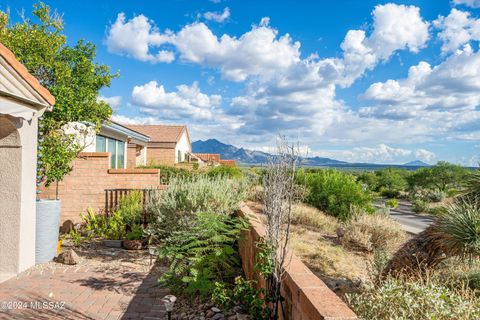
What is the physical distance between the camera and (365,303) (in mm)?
3145

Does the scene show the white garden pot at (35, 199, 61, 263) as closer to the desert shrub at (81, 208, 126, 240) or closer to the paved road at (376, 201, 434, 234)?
the desert shrub at (81, 208, 126, 240)

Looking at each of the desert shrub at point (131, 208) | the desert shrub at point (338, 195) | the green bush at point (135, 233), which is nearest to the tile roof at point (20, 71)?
the green bush at point (135, 233)

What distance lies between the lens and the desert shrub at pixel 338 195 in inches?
480

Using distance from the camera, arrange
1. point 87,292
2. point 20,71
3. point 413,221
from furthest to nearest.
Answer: point 413,221 < point 20,71 < point 87,292

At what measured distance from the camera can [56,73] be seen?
8.16 meters

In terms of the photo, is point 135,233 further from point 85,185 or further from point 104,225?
point 85,185

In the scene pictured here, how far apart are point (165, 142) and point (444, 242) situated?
2545 cm

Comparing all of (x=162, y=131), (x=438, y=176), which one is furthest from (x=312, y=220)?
(x=438, y=176)

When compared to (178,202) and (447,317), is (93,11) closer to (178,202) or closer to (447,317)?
(178,202)

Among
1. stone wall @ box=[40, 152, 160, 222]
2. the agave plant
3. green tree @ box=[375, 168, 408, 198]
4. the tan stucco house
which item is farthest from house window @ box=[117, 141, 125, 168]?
green tree @ box=[375, 168, 408, 198]

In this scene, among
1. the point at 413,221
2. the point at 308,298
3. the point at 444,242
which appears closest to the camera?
the point at 308,298

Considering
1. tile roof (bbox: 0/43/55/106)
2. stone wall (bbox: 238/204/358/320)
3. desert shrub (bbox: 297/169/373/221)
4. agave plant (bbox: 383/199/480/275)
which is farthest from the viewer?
desert shrub (bbox: 297/169/373/221)

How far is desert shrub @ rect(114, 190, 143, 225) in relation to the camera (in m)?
8.99

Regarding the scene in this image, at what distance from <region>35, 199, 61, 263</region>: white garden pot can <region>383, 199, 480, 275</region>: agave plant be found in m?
6.10
